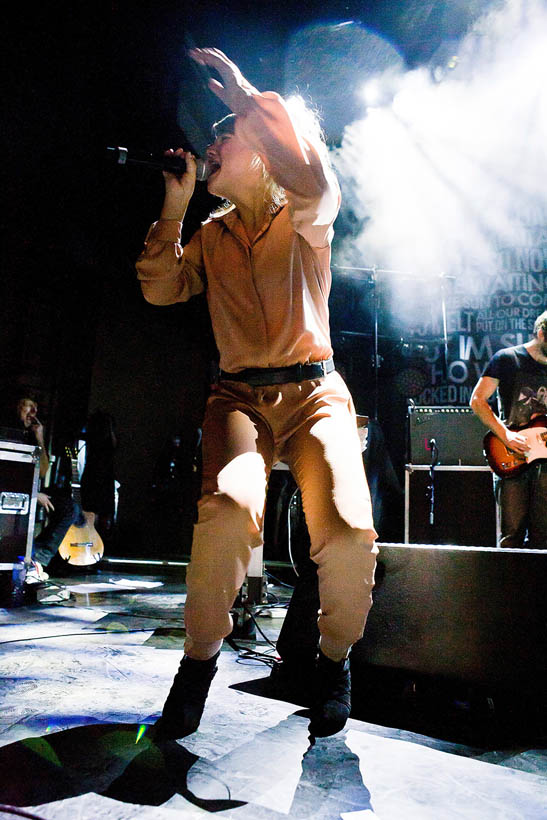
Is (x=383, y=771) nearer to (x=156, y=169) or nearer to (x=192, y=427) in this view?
(x=156, y=169)

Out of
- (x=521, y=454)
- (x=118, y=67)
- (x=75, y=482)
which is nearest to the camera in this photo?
(x=521, y=454)

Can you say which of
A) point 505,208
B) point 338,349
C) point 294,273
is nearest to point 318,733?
point 294,273

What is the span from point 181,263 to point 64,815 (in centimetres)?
159

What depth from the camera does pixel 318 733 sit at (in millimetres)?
1632

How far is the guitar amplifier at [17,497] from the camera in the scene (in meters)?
4.48

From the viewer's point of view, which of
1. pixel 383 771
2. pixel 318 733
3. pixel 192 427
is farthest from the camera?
pixel 192 427

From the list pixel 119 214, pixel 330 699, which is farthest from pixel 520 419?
pixel 119 214

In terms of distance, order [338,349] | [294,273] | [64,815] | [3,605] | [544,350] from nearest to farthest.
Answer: [64,815]
[294,273]
[544,350]
[3,605]
[338,349]

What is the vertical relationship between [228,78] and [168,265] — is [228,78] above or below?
above

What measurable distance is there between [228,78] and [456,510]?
4604 millimetres

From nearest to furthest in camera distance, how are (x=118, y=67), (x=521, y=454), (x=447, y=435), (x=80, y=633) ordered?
(x=80, y=633) → (x=521, y=454) → (x=447, y=435) → (x=118, y=67)

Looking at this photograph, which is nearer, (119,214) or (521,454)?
(521,454)

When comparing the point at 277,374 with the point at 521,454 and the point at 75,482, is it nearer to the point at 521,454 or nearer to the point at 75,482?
the point at 521,454

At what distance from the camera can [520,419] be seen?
399 cm
